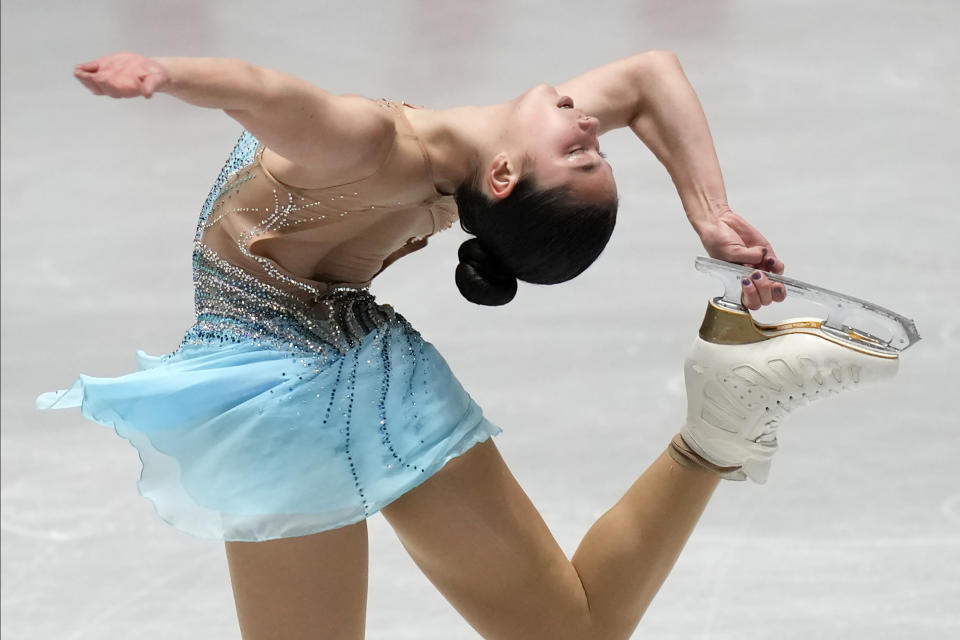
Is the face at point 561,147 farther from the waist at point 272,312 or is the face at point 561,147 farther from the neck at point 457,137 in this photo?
the waist at point 272,312

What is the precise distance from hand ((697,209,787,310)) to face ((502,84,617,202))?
286 millimetres

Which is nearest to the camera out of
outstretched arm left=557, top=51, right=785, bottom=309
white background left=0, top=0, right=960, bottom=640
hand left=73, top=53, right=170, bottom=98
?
hand left=73, top=53, right=170, bottom=98

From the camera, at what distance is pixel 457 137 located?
2.11 m

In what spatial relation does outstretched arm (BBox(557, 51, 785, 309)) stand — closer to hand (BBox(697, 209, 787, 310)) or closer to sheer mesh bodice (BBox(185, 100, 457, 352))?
hand (BBox(697, 209, 787, 310))

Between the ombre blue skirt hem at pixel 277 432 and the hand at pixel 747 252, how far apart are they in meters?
0.49

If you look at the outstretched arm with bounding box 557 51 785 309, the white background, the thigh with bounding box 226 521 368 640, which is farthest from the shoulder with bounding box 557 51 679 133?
the white background

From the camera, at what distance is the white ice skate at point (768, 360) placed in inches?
88.2

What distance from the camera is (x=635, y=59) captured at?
236 cm

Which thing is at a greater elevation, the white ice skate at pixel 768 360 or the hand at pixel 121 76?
the hand at pixel 121 76

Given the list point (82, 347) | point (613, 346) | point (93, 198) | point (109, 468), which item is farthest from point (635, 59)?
point (93, 198)

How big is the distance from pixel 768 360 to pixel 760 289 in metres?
0.12

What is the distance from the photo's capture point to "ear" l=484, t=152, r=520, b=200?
205cm

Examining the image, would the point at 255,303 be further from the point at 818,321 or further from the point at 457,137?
the point at 818,321

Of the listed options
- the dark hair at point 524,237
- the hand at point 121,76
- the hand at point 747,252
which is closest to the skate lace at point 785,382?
the hand at point 747,252
